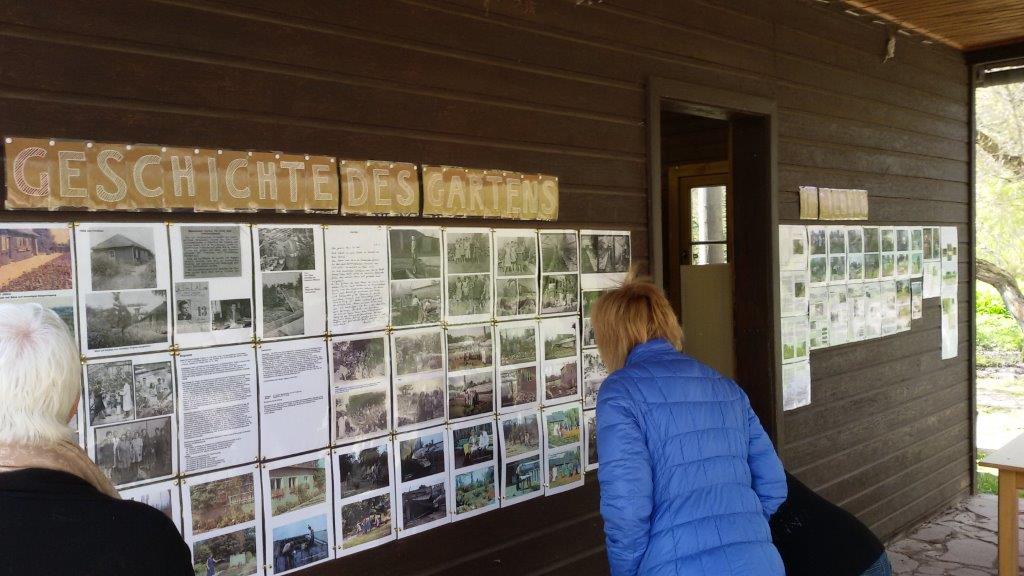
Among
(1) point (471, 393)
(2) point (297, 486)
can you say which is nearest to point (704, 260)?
(1) point (471, 393)

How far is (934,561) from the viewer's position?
5.27 metres

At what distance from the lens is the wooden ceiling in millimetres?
4984

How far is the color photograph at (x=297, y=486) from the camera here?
2.33 m

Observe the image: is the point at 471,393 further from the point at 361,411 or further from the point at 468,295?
the point at 361,411

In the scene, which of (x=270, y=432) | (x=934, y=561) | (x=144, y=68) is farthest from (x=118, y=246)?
(x=934, y=561)

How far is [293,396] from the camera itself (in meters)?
2.37

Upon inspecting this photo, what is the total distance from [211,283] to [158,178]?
0.31 m

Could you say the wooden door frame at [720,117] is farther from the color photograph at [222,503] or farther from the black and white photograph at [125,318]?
the black and white photograph at [125,318]

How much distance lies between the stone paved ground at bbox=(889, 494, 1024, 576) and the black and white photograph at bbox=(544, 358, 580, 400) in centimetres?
314

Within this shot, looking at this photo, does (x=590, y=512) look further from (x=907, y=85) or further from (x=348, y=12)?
(x=907, y=85)

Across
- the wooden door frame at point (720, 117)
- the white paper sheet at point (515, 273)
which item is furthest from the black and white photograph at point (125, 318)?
the wooden door frame at point (720, 117)

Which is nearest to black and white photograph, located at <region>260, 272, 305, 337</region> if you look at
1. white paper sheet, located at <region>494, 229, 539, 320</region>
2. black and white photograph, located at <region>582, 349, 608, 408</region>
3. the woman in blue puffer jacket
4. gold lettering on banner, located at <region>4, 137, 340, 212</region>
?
gold lettering on banner, located at <region>4, 137, 340, 212</region>

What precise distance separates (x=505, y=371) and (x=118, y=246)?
1.45m

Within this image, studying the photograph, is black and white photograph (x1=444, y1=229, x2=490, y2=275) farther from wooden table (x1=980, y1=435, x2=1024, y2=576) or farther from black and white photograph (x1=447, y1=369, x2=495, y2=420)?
wooden table (x1=980, y1=435, x2=1024, y2=576)
